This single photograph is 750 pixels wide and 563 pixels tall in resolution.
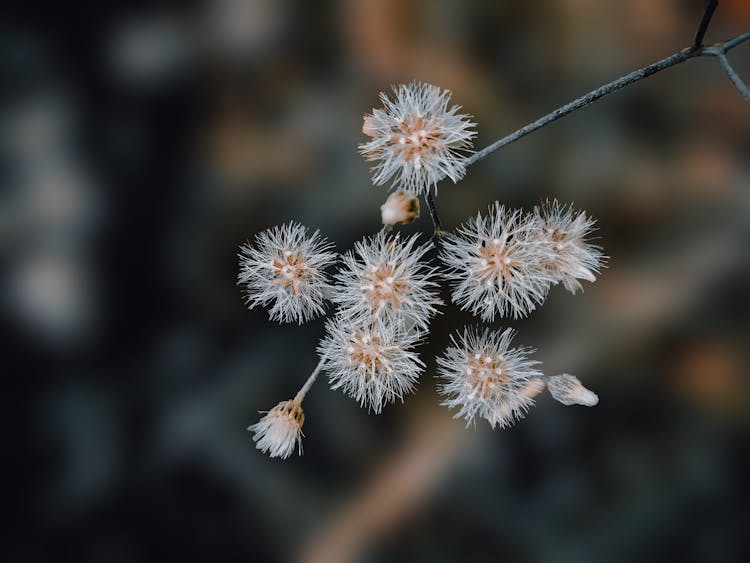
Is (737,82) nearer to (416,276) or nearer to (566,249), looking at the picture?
(566,249)

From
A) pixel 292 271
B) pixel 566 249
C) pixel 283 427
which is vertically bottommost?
pixel 283 427

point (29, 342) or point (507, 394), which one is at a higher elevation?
point (507, 394)

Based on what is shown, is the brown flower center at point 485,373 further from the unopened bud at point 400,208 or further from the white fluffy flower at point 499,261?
the unopened bud at point 400,208

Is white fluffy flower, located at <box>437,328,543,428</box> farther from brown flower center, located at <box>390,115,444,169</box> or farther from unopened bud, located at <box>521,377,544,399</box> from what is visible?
brown flower center, located at <box>390,115,444,169</box>

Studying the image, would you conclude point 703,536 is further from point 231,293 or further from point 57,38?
point 57,38

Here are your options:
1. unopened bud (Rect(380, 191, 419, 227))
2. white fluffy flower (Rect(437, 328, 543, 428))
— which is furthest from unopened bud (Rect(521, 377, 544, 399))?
unopened bud (Rect(380, 191, 419, 227))

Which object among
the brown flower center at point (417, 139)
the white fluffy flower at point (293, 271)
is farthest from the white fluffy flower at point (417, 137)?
the white fluffy flower at point (293, 271)

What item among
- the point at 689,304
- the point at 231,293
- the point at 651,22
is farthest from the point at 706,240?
the point at 231,293

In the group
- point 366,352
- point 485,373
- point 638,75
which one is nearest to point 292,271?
point 366,352
